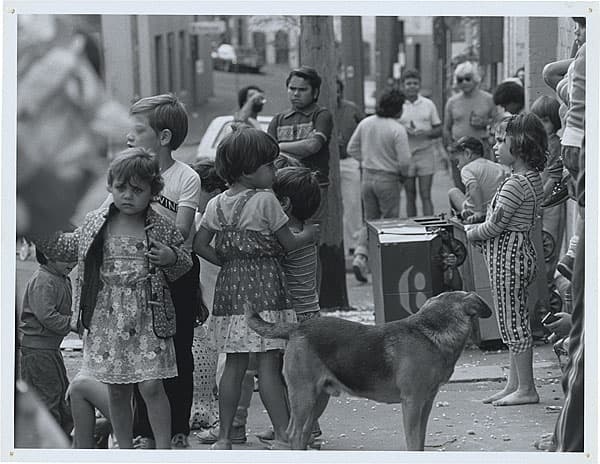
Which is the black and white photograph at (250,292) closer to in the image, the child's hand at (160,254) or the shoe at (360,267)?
the child's hand at (160,254)

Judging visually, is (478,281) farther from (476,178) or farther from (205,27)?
(205,27)

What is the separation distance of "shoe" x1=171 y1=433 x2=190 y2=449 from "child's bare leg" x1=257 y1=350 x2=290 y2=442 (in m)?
0.50

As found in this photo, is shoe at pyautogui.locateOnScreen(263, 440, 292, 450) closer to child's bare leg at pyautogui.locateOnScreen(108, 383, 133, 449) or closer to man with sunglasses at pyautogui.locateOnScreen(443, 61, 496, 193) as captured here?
child's bare leg at pyautogui.locateOnScreen(108, 383, 133, 449)

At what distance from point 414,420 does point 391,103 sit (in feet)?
21.3

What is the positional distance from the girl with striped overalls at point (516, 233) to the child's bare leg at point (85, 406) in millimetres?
2214

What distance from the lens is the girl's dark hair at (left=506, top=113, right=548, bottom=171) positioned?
6508 millimetres

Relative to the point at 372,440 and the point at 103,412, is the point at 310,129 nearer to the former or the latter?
the point at 372,440

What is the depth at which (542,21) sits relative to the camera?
9492 millimetres

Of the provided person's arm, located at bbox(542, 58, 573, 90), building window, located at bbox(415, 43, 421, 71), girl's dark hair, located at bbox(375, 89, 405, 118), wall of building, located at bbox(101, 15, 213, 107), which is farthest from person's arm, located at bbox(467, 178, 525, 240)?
building window, located at bbox(415, 43, 421, 71)

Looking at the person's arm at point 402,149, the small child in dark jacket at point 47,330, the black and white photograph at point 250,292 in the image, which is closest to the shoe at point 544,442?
the black and white photograph at point 250,292

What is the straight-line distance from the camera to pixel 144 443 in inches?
232

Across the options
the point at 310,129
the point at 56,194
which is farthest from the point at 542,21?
the point at 56,194

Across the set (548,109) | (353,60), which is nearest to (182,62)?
(353,60)

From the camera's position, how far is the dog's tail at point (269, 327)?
214 inches
